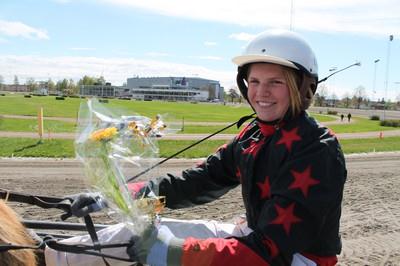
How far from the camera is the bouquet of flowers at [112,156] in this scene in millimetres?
2332

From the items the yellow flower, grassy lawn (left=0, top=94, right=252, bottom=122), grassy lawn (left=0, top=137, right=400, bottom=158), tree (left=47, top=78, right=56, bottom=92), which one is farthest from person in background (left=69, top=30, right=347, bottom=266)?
tree (left=47, top=78, right=56, bottom=92)

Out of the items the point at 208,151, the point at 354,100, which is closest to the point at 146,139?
the point at 208,151

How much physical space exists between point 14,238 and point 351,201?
676cm

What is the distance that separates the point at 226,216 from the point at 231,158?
4.00 meters

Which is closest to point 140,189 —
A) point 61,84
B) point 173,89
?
point 173,89

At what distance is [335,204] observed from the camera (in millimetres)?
2383

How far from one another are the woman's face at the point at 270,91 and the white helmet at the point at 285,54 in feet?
0.19

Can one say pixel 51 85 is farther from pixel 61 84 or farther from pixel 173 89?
pixel 173 89

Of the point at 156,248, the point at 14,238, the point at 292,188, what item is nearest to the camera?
the point at 156,248

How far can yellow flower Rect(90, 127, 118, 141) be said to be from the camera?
234 cm

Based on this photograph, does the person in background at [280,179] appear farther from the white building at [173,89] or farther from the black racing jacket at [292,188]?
the white building at [173,89]

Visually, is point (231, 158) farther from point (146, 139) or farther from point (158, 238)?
point (158, 238)

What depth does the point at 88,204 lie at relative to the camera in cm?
262

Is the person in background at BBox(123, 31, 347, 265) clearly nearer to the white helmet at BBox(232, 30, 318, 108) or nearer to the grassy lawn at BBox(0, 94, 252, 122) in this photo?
the white helmet at BBox(232, 30, 318, 108)
